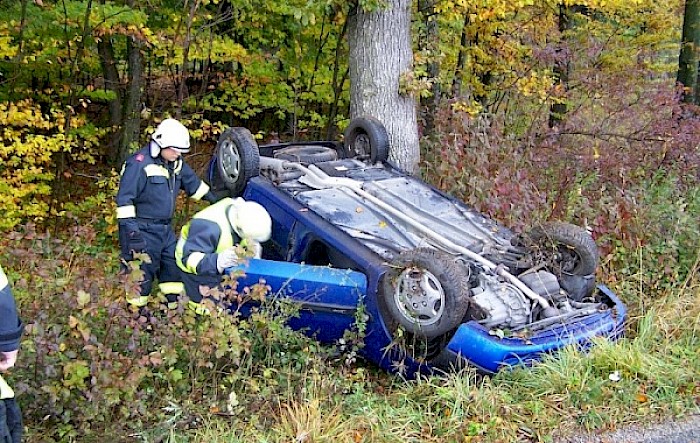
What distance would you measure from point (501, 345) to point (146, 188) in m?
3.07

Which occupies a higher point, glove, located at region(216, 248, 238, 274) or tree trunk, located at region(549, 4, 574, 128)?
tree trunk, located at region(549, 4, 574, 128)

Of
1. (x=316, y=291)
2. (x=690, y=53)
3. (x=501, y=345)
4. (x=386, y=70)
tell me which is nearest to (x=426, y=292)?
(x=501, y=345)

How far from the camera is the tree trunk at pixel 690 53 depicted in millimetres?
10953

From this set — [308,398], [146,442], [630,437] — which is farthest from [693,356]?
[146,442]

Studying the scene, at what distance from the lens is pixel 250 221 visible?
477 cm

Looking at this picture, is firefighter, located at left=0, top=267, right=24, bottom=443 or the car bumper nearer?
firefighter, located at left=0, top=267, right=24, bottom=443

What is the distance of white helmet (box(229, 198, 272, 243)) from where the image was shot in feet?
15.7

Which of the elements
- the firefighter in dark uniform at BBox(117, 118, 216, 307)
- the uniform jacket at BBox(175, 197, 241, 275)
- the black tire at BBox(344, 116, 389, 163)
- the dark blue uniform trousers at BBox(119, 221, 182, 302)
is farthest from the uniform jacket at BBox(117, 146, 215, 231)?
the black tire at BBox(344, 116, 389, 163)

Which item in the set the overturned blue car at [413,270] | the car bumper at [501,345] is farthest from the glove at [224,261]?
the car bumper at [501,345]

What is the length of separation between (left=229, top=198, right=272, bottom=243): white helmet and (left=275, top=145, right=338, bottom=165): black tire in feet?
4.25

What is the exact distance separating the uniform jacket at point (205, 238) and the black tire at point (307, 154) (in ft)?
4.22

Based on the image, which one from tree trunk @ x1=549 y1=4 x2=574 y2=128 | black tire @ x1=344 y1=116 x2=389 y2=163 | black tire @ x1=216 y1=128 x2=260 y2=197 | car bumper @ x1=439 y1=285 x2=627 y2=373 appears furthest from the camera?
tree trunk @ x1=549 y1=4 x2=574 y2=128

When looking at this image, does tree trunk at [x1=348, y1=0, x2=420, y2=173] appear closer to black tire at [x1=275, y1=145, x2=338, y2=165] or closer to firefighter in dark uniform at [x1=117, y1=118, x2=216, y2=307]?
black tire at [x1=275, y1=145, x2=338, y2=165]

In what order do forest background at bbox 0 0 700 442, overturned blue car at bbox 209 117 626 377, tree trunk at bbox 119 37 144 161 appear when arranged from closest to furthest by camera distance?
forest background at bbox 0 0 700 442 < overturned blue car at bbox 209 117 626 377 < tree trunk at bbox 119 37 144 161
